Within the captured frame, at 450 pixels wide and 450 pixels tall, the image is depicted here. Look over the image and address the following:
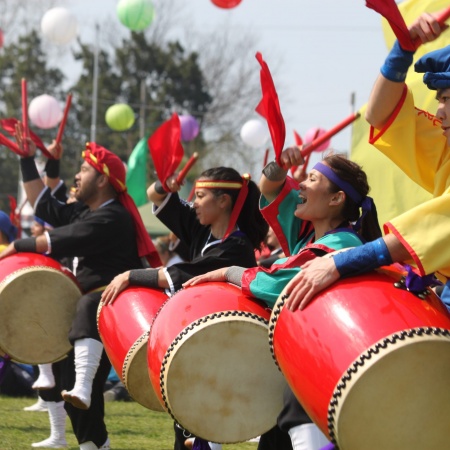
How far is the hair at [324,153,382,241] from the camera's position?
371cm

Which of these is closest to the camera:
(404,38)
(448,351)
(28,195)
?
(448,351)

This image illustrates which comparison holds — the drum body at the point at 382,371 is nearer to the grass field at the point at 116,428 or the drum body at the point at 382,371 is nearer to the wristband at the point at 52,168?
the grass field at the point at 116,428

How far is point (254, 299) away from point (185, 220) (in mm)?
1486

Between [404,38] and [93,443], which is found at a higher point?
[404,38]

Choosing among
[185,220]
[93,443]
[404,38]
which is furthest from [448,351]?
[93,443]

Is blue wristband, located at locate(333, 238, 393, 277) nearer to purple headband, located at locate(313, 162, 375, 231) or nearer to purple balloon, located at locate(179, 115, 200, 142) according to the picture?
purple headband, located at locate(313, 162, 375, 231)

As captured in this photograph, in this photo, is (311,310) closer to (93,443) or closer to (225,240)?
(225,240)

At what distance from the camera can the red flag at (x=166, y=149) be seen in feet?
17.3

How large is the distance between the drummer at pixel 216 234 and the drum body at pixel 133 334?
63 mm

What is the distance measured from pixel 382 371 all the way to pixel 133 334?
1.96m

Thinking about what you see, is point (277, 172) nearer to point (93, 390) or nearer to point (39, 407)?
point (93, 390)

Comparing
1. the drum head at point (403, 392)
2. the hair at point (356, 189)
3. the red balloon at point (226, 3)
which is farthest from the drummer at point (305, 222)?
the red balloon at point (226, 3)

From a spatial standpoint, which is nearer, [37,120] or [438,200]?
[438,200]

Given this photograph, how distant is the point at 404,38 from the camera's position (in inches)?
127
